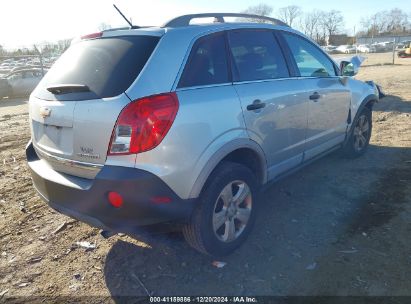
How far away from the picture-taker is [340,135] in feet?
15.3

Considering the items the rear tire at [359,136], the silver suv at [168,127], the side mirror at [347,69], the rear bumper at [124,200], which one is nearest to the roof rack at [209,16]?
the silver suv at [168,127]

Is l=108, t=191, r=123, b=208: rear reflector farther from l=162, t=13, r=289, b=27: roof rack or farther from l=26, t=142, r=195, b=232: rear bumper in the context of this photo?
l=162, t=13, r=289, b=27: roof rack

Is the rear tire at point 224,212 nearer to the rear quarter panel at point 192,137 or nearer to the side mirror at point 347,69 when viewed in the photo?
the rear quarter panel at point 192,137

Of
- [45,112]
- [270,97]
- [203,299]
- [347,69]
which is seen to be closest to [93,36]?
[45,112]

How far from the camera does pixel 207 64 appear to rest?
283cm

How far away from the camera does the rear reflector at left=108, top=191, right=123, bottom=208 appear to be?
7.80ft

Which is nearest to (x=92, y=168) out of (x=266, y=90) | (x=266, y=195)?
(x=266, y=90)

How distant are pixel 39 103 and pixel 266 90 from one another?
1.90 metres

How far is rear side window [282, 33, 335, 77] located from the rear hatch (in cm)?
182

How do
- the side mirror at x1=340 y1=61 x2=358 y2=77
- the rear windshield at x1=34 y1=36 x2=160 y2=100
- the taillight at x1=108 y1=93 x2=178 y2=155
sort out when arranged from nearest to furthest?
the taillight at x1=108 y1=93 x2=178 y2=155 → the rear windshield at x1=34 y1=36 x2=160 y2=100 → the side mirror at x1=340 y1=61 x2=358 y2=77

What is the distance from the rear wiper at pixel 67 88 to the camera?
100 inches

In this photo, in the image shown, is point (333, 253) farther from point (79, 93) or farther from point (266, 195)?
point (79, 93)

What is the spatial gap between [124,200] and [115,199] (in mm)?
67

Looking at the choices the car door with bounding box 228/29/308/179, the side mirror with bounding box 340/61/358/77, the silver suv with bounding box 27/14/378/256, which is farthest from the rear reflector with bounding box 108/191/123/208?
the side mirror with bounding box 340/61/358/77
